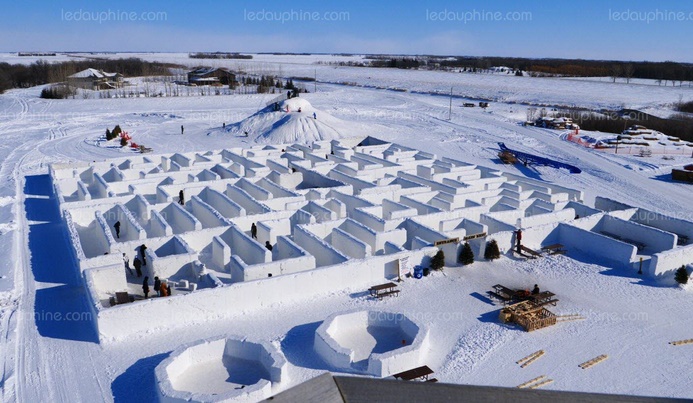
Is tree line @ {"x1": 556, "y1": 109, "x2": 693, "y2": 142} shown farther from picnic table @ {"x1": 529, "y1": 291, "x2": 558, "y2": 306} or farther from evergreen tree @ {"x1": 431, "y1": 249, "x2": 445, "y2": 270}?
evergreen tree @ {"x1": 431, "y1": 249, "x2": 445, "y2": 270}

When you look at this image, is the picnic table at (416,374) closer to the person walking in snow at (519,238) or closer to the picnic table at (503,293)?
the picnic table at (503,293)

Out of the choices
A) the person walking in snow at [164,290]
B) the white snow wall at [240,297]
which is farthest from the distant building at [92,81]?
the white snow wall at [240,297]

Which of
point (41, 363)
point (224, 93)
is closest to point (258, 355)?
point (41, 363)

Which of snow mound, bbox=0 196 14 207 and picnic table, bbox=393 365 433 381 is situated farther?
snow mound, bbox=0 196 14 207

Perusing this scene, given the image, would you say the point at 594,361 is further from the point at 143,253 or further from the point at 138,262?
the point at 143,253

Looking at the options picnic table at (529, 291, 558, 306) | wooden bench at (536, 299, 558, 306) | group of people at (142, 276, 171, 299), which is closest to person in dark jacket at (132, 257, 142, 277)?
group of people at (142, 276, 171, 299)
